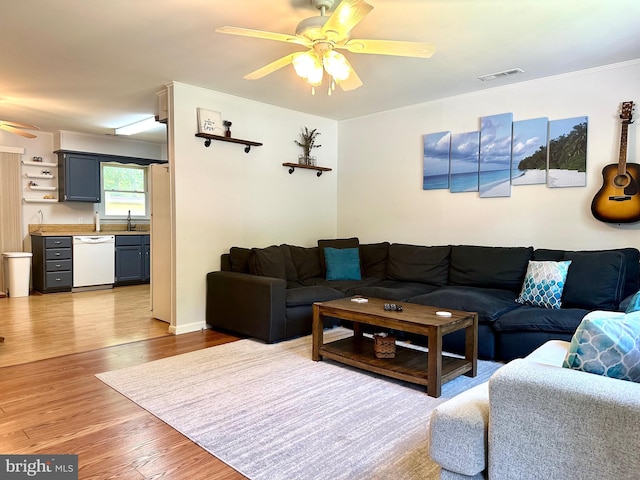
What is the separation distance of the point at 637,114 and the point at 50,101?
20.1ft

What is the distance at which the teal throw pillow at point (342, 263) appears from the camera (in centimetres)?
492

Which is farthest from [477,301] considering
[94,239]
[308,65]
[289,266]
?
[94,239]

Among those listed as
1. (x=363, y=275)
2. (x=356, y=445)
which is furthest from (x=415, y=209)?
(x=356, y=445)

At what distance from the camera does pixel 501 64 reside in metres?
3.73

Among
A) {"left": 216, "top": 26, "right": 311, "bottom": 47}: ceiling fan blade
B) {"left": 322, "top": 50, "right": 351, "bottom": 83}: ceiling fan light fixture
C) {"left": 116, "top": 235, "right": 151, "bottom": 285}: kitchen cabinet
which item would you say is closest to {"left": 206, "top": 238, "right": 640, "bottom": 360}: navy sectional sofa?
{"left": 322, "top": 50, "right": 351, "bottom": 83}: ceiling fan light fixture

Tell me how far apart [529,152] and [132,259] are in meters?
6.37

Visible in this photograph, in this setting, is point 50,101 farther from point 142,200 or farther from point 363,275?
point 363,275

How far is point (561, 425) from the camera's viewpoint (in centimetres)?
125

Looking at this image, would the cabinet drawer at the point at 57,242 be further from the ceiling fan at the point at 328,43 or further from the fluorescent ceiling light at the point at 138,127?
the ceiling fan at the point at 328,43

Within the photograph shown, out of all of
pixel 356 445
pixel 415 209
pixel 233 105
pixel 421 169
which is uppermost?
pixel 233 105

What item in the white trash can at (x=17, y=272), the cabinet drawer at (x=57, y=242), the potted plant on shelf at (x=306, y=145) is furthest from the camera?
the cabinet drawer at (x=57, y=242)

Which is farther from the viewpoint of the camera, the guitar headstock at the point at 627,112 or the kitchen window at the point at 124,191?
the kitchen window at the point at 124,191

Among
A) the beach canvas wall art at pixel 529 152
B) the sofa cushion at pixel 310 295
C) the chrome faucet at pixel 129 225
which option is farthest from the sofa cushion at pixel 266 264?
the chrome faucet at pixel 129 225

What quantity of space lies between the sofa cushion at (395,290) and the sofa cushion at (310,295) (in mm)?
239
